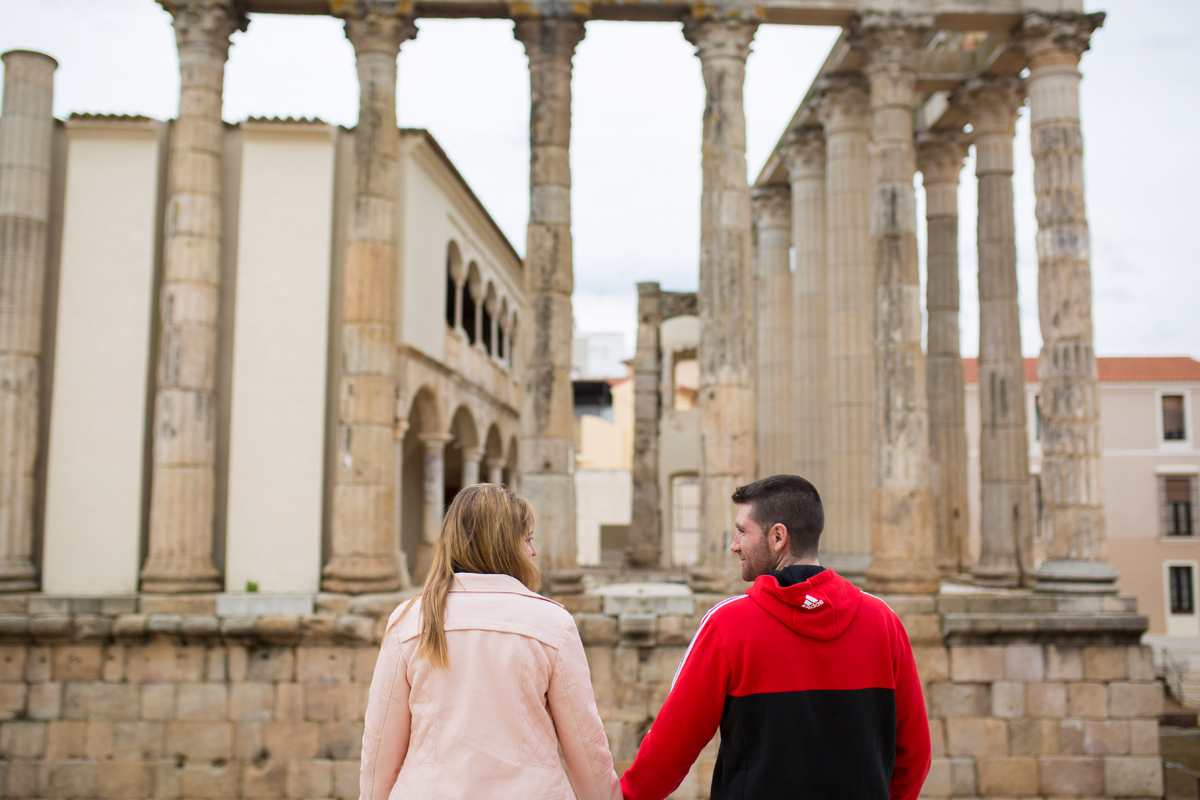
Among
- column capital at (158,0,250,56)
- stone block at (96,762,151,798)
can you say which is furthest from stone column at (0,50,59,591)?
stone block at (96,762,151,798)

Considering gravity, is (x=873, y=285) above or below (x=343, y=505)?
above

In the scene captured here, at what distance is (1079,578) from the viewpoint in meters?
11.4

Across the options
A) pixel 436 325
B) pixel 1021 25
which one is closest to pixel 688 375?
pixel 436 325

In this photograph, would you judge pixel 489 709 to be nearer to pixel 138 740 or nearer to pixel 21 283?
pixel 138 740

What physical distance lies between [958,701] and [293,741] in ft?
24.5

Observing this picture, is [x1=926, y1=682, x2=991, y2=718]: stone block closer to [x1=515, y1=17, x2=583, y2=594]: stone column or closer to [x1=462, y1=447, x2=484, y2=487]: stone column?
[x1=515, y1=17, x2=583, y2=594]: stone column

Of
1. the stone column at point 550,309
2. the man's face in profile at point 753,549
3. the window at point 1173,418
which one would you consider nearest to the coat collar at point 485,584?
the man's face in profile at point 753,549

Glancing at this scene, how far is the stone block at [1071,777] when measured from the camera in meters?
10.8

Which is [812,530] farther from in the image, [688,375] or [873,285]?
[688,375]

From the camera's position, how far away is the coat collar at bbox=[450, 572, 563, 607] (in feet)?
8.63

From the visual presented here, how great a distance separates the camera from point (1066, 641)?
10.9 meters

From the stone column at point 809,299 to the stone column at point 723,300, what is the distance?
13.9 feet

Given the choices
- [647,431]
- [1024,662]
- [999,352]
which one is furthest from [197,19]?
[647,431]

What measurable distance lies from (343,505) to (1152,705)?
376 inches
